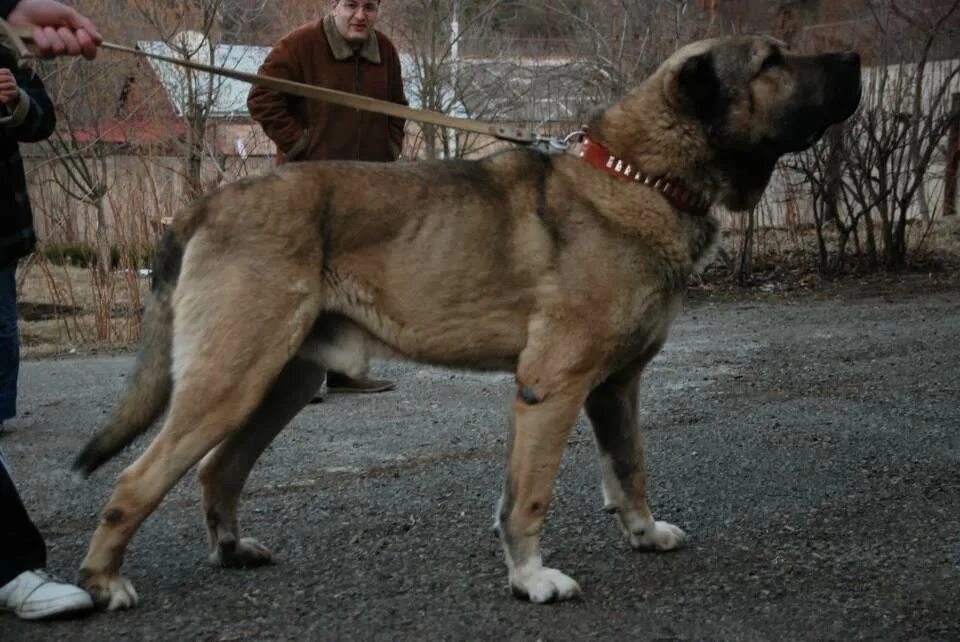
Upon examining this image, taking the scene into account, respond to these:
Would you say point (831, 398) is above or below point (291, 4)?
below

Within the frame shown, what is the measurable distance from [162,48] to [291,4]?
2.74m

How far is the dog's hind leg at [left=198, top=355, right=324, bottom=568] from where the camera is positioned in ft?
12.7

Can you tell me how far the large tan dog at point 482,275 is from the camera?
3.45 metres

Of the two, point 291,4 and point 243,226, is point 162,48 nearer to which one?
point 291,4

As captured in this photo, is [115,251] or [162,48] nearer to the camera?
[115,251]

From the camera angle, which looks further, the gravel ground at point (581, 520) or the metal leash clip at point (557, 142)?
the metal leash clip at point (557, 142)

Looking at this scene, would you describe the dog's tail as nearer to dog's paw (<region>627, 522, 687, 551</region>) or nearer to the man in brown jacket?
dog's paw (<region>627, 522, 687, 551</region>)

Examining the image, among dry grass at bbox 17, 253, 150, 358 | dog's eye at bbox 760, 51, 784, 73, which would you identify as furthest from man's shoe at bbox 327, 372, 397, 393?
dog's eye at bbox 760, 51, 784, 73

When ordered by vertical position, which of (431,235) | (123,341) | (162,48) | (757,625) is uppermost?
(162,48)

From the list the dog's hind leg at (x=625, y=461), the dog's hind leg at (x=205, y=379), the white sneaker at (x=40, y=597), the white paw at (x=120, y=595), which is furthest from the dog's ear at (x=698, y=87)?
the white sneaker at (x=40, y=597)

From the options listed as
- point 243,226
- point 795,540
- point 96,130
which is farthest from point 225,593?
point 96,130

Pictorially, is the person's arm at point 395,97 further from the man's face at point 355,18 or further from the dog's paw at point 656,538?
the dog's paw at point 656,538

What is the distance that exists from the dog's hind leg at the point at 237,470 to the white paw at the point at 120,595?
0.46 meters

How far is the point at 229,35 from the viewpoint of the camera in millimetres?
18188
